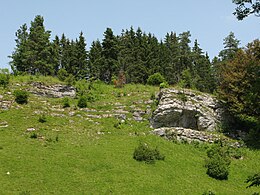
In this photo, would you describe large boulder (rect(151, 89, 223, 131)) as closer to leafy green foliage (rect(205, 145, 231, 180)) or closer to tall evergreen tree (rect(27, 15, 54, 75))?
leafy green foliage (rect(205, 145, 231, 180))

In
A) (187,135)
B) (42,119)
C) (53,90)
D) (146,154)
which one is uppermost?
(53,90)

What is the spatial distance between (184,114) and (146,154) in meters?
9.95

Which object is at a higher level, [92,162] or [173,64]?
[173,64]

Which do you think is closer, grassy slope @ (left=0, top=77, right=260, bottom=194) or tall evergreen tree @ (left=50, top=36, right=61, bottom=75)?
grassy slope @ (left=0, top=77, right=260, bottom=194)

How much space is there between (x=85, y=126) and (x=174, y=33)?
5790cm

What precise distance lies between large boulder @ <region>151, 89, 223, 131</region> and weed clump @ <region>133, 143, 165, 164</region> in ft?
24.9

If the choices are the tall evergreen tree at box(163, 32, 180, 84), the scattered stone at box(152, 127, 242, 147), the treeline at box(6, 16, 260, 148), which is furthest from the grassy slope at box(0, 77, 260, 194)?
the tall evergreen tree at box(163, 32, 180, 84)

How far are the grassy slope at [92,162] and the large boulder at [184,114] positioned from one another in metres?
2.24

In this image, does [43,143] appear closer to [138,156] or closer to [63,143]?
[63,143]

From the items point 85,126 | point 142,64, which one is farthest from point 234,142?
point 142,64

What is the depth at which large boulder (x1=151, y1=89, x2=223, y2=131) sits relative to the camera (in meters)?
32.0

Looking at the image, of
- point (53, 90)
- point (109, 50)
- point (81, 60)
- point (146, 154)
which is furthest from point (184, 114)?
point (81, 60)

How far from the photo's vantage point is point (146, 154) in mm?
24062

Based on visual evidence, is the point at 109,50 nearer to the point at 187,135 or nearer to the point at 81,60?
the point at 81,60
